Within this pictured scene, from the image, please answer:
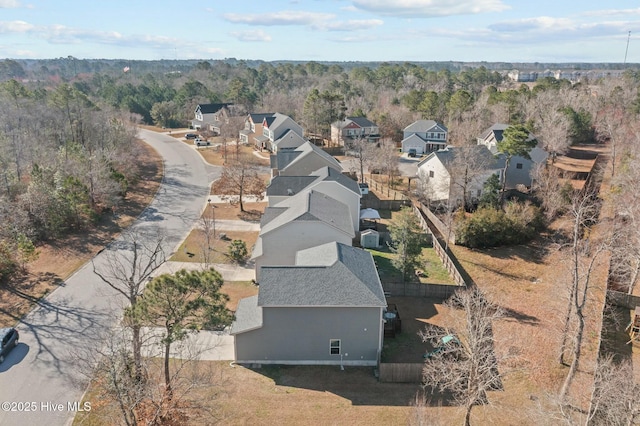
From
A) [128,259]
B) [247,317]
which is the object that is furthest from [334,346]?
[128,259]

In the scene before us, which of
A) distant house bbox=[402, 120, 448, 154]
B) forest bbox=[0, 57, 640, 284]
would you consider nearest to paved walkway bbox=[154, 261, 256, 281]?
forest bbox=[0, 57, 640, 284]

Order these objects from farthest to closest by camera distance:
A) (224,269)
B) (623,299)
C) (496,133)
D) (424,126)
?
(424,126) → (496,133) → (224,269) → (623,299)

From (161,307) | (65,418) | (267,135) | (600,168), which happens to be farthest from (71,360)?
(600,168)

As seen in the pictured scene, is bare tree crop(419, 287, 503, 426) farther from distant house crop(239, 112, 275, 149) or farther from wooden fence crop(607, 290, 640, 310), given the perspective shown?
distant house crop(239, 112, 275, 149)

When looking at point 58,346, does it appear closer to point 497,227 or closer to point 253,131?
point 497,227

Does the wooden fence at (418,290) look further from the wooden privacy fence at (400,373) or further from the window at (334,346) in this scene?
the wooden privacy fence at (400,373)

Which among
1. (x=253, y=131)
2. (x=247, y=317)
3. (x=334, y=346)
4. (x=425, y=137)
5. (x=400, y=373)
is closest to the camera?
(x=400, y=373)

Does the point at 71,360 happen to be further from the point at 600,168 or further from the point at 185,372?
the point at 600,168
